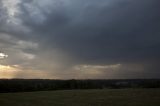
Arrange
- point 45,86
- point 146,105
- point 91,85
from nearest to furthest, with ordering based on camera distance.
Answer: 1. point 146,105
2. point 45,86
3. point 91,85

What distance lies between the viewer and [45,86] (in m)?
87.1

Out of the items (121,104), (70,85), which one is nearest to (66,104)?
(121,104)

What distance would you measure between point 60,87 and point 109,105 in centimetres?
5516

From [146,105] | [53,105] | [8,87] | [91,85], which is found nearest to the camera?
[146,105]

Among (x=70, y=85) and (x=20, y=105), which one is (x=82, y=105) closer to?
(x=20, y=105)

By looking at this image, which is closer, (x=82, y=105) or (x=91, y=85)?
(x=82, y=105)

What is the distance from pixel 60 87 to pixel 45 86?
4.95 metres

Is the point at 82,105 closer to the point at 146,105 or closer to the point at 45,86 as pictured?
the point at 146,105

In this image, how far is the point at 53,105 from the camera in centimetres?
3506

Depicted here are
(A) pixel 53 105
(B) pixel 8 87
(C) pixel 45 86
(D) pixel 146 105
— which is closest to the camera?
(D) pixel 146 105

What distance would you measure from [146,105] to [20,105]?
1645 cm

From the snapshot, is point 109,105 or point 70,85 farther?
point 70,85

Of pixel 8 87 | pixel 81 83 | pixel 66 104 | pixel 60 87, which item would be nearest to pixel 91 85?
pixel 81 83

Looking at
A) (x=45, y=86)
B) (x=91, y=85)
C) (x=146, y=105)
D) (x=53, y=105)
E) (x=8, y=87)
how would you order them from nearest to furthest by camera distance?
(x=146, y=105)
(x=53, y=105)
(x=8, y=87)
(x=45, y=86)
(x=91, y=85)
